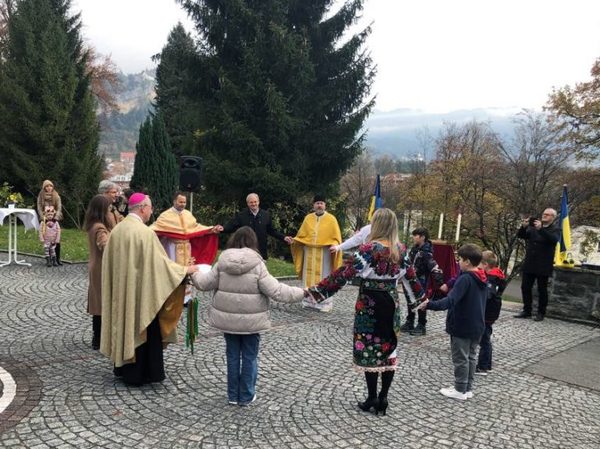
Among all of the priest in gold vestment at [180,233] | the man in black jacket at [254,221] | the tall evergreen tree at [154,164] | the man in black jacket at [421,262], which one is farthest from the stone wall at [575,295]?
the tall evergreen tree at [154,164]

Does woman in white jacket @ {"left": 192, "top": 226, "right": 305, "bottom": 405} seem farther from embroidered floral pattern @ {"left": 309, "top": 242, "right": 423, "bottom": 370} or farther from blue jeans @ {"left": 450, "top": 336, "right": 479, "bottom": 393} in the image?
blue jeans @ {"left": 450, "top": 336, "right": 479, "bottom": 393}

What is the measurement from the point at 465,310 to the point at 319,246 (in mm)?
4297

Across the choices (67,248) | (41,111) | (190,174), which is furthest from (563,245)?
(41,111)

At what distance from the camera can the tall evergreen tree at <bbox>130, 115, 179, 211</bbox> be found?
24.7 metres

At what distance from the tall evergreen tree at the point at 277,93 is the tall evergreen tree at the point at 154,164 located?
6.25 metres

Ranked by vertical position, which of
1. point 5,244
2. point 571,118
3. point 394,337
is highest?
point 571,118

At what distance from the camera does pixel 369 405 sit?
4.68m

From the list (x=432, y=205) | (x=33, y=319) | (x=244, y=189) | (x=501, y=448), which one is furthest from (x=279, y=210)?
(x=432, y=205)

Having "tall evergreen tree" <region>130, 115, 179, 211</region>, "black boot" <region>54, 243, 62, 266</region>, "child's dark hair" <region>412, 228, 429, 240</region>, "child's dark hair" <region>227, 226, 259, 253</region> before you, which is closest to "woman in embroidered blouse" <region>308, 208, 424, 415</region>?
"child's dark hair" <region>227, 226, 259, 253</region>

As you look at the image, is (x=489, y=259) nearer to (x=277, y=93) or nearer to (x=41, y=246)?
(x=41, y=246)

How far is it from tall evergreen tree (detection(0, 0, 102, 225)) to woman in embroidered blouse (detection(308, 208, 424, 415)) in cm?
2080

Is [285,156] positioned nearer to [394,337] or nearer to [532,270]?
[532,270]

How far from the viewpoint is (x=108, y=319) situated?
4.82 metres

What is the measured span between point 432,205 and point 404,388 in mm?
30219
